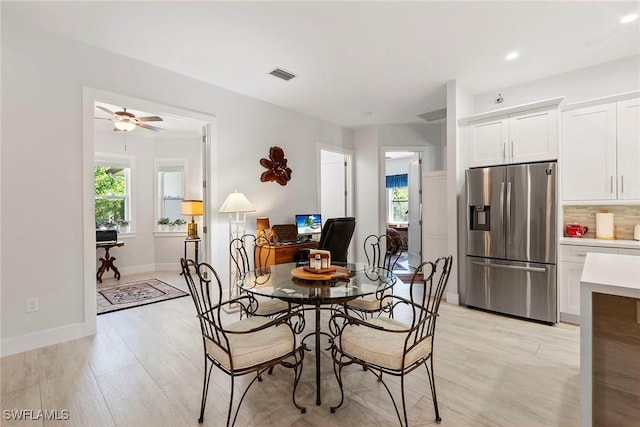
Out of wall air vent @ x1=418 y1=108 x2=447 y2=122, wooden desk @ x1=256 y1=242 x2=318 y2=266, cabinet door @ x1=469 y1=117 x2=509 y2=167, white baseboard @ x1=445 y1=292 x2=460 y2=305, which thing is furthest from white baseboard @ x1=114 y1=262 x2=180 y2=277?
cabinet door @ x1=469 y1=117 x2=509 y2=167

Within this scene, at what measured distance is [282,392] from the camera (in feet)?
6.55

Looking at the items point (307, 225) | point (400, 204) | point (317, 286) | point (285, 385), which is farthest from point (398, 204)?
point (285, 385)

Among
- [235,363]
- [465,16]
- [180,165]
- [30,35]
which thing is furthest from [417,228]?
[30,35]

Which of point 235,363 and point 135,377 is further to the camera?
point 135,377

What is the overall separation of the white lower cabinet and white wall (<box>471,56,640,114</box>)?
5.65 ft

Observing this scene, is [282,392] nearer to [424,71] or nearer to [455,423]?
[455,423]

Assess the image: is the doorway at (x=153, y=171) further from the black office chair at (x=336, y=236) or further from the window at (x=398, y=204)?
the window at (x=398, y=204)

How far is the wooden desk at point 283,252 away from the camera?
12.7 ft

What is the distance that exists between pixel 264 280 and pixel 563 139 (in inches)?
139

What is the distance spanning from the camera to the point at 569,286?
3.15 meters

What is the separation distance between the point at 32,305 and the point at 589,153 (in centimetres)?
554

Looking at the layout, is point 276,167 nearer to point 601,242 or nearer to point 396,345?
point 396,345

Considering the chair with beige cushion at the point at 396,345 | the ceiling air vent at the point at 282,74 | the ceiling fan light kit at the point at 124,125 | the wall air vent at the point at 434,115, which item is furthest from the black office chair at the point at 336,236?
the ceiling fan light kit at the point at 124,125

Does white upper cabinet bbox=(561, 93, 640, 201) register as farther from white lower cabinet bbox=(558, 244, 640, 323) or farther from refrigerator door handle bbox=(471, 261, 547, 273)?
refrigerator door handle bbox=(471, 261, 547, 273)
